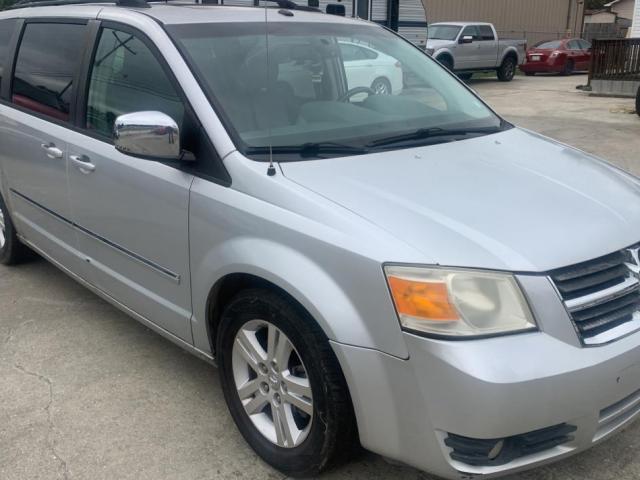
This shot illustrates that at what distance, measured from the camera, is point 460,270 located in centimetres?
208

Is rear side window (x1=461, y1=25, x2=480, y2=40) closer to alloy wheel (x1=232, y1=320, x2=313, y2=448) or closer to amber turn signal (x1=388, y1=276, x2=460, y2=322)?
alloy wheel (x1=232, y1=320, x2=313, y2=448)

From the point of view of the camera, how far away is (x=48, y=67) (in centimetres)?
389

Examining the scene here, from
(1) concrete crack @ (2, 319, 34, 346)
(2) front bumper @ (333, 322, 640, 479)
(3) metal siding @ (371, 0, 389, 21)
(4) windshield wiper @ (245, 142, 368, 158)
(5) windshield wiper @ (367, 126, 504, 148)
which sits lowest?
(1) concrete crack @ (2, 319, 34, 346)

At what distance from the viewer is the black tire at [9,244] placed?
4695 mm

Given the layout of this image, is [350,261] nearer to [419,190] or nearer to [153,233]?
[419,190]

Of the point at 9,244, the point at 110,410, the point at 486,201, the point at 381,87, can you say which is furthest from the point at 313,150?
the point at 9,244

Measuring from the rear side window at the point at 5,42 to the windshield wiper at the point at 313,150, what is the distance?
258cm

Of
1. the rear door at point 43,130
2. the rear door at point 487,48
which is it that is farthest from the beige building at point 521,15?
the rear door at point 43,130

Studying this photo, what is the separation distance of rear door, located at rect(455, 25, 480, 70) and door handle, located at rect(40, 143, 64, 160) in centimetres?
1765

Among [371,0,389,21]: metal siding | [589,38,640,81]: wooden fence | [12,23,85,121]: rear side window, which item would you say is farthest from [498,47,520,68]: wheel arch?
[12,23,85,121]: rear side window

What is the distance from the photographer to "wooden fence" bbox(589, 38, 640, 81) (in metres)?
16.4

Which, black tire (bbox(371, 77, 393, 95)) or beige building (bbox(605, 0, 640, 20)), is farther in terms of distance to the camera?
beige building (bbox(605, 0, 640, 20))

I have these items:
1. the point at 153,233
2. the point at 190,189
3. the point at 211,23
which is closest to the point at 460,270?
the point at 190,189

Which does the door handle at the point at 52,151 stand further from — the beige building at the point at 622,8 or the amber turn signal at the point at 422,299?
the beige building at the point at 622,8
